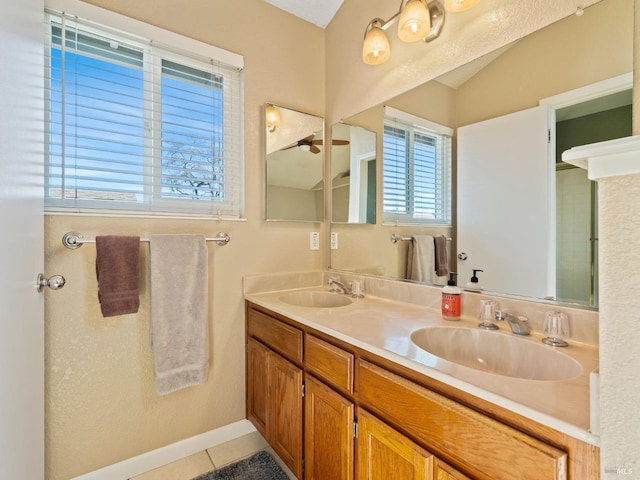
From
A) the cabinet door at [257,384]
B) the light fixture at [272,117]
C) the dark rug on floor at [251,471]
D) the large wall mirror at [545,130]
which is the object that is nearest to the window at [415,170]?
the large wall mirror at [545,130]

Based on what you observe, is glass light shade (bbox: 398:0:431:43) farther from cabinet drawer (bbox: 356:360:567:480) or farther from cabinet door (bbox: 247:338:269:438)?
cabinet door (bbox: 247:338:269:438)

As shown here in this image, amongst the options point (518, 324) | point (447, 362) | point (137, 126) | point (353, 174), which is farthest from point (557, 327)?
point (137, 126)

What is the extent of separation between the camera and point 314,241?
2.06 metres

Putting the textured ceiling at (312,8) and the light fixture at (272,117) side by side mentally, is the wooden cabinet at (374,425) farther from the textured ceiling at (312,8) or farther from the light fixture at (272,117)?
the textured ceiling at (312,8)

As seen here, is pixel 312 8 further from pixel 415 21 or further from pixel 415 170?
pixel 415 170

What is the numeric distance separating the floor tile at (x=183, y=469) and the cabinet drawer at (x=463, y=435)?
1.15 m

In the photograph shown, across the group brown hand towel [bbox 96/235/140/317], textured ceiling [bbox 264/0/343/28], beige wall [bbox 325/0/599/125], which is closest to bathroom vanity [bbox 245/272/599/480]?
brown hand towel [bbox 96/235/140/317]

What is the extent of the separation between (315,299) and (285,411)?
63 cm

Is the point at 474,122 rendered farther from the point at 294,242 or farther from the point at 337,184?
the point at 294,242

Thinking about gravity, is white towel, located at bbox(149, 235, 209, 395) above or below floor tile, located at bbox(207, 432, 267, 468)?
above

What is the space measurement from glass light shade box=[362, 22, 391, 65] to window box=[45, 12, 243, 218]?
2.46 ft

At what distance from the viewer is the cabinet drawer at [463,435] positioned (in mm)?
600

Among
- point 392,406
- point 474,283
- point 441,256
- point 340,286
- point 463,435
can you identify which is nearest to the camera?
point 463,435

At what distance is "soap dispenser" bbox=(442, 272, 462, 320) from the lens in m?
1.21
